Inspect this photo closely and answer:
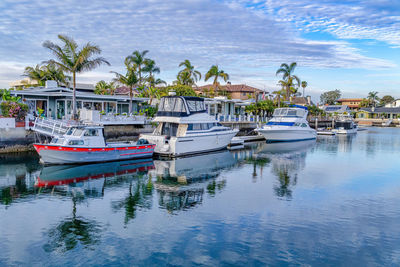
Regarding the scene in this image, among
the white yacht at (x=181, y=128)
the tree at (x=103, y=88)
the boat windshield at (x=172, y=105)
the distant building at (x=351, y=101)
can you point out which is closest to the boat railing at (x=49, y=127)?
the white yacht at (x=181, y=128)

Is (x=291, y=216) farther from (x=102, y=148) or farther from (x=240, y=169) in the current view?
(x=102, y=148)

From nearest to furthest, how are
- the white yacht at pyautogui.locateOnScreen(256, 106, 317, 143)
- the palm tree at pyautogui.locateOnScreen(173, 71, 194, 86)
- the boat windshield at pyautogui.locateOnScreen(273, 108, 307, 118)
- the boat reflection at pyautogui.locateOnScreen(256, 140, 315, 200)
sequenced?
the boat reflection at pyautogui.locateOnScreen(256, 140, 315, 200), the white yacht at pyautogui.locateOnScreen(256, 106, 317, 143), the boat windshield at pyautogui.locateOnScreen(273, 108, 307, 118), the palm tree at pyautogui.locateOnScreen(173, 71, 194, 86)

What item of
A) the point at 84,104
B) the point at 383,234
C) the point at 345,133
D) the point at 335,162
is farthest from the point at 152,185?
the point at 345,133

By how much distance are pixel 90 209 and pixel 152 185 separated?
5112mm

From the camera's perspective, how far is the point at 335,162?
29578 millimetres

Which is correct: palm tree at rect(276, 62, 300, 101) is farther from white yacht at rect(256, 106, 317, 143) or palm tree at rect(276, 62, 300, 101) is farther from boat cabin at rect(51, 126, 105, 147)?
boat cabin at rect(51, 126, 105, 147)

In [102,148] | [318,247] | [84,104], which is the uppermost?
[84,104]

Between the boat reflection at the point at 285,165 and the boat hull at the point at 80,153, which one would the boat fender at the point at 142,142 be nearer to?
the boat hull at the point at 80,153

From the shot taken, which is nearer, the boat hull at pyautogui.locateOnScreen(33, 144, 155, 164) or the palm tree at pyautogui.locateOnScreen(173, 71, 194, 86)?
the boat hull at pyautogui.locateOnScreen(33, 144, 155, 164)

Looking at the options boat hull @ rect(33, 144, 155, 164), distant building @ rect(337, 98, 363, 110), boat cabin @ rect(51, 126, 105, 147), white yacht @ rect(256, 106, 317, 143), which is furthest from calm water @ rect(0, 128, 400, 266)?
distant building @ rect(337, 98, 363, 110)

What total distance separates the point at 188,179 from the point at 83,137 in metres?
8.25

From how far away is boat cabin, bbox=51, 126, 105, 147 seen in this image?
23.0 metres

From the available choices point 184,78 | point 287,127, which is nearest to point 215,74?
point 184,78

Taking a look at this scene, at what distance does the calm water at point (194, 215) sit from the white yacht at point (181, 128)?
3.49 metres
